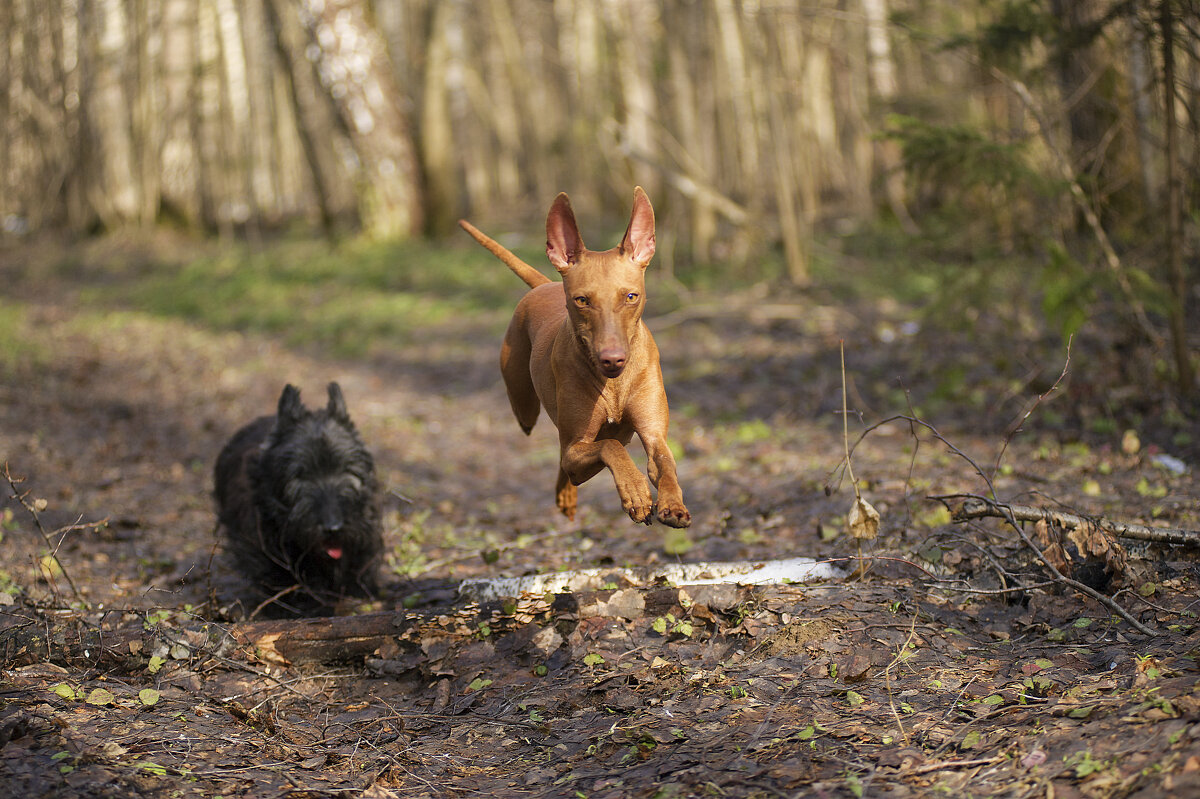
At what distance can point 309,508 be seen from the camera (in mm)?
6113

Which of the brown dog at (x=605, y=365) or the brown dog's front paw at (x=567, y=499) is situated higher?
the brown dog at (x=605, y=365)

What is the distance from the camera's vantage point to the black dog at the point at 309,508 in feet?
20.1

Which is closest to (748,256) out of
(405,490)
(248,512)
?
(405,490)

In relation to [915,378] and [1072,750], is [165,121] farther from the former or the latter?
[1072,750]

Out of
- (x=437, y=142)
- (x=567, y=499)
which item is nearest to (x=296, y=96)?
(x=437, y=142)

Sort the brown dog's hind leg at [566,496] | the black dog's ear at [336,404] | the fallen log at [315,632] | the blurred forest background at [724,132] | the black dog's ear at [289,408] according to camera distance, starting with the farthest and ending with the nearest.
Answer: the blurred forest background at [724,132], the black dog's ear at [336,404], the black dog's ear at [289,408], the fallen log at [315,632], the brown dog's hind leg at [566,496]

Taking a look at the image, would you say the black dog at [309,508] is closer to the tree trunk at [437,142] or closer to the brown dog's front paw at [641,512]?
the brown dog's front paw at [641,512]

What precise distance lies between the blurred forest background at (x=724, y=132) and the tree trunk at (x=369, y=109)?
0.15 ft

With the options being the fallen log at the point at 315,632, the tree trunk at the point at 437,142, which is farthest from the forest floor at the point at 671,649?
the tree trunk at the point at 437,142

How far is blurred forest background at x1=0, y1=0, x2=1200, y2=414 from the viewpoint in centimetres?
787

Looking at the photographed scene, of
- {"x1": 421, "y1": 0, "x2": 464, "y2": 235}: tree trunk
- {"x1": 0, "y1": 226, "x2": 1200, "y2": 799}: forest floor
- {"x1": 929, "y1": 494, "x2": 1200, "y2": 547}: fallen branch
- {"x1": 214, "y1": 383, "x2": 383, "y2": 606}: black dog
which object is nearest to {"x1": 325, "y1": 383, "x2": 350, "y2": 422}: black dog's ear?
{"x1": 214, "y1": 383, "x2": 383, "y2": 606}: black dog

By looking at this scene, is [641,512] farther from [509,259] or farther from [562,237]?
[509,259]

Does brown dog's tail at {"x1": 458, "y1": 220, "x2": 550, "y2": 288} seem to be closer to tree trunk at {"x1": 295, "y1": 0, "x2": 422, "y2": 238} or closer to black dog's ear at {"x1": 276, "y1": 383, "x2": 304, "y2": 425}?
black dog's ear at {"x1": 276, "y1": 383, "x2": 304, "y2": 425}

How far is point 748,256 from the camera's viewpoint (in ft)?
49.8
